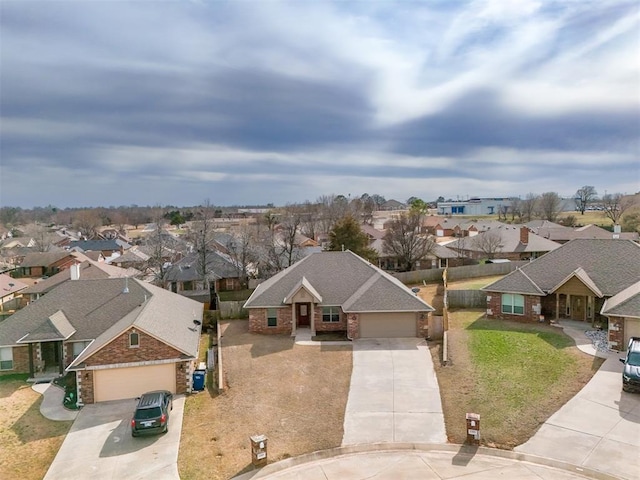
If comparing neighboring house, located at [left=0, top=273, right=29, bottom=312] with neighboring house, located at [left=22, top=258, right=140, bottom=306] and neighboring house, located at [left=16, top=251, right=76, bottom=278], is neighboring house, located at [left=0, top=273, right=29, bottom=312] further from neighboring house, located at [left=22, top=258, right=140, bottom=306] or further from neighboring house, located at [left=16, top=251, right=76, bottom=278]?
neighboring house, located at [left=16, top=251, right=76, bottom=278]

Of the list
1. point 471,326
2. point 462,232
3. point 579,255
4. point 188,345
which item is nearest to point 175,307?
point 188,345

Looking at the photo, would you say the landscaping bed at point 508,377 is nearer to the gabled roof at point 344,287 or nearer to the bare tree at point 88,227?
the gabled roof at point 344,287

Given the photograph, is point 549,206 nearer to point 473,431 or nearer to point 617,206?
point 617,206

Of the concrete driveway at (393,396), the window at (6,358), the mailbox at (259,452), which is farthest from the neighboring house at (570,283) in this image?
the window at (6,358)

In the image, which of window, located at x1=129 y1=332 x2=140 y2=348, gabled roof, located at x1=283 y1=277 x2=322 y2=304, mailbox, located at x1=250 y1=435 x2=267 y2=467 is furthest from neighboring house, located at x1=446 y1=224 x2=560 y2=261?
mailbox, located at x1=250 y1=435 x2=267 y2=467

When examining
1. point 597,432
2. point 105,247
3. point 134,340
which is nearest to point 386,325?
point 597,432

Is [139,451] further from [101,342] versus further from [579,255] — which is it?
[579,255]
